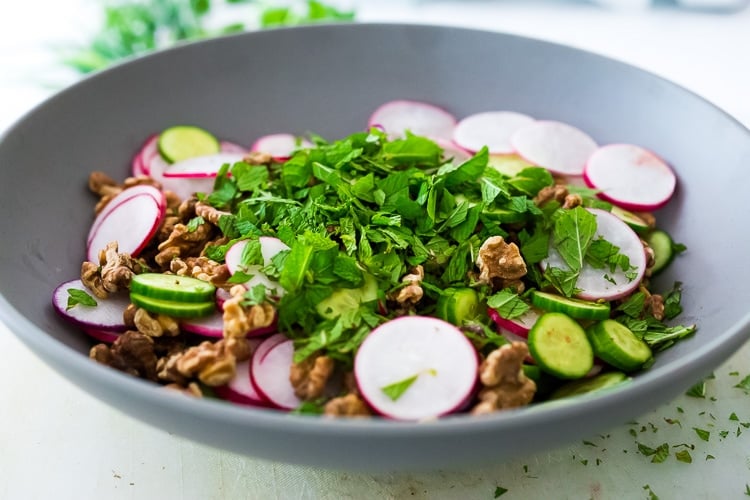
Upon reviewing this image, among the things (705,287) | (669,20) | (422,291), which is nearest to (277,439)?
(422,291)

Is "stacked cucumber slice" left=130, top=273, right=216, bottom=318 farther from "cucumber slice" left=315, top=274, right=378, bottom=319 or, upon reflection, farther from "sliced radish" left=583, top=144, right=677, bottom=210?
"sliced radish" left=583, top=144, right=677, bottom=210

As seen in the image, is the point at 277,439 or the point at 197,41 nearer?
the point at 277,439

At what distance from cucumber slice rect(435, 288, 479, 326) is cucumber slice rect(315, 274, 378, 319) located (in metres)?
0.18

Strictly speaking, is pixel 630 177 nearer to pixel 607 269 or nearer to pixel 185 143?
pixel 607 269

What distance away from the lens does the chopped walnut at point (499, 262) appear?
2057 mm

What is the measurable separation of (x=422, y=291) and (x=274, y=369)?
0.45 meters

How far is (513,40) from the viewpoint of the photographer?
117 inches

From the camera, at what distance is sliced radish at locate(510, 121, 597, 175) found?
267 cm

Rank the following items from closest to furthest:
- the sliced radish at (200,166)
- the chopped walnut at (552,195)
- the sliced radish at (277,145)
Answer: the chopped walnut at (552,195) < the sliced radish at (200,166) < the sliced radish at (277,145)

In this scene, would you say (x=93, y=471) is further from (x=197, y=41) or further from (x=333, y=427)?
(x=197, y=41)

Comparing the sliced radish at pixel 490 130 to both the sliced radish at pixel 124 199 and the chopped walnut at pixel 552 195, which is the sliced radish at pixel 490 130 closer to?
the chopped walnut at pixel 552 195

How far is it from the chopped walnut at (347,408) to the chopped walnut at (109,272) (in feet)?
2.50

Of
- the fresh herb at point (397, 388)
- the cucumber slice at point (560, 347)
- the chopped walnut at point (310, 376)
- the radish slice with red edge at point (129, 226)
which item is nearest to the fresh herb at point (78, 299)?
the radish slice with red edge at point (129, 226)

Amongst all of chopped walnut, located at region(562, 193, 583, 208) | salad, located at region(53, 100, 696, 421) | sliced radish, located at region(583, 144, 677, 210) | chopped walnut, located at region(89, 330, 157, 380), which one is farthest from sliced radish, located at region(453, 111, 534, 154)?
chopped walnut, located at region(89, 330, 157, 380)
